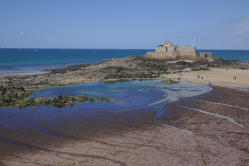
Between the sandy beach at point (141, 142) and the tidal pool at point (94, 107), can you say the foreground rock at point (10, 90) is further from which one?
the sandy beach at point (141, 142)

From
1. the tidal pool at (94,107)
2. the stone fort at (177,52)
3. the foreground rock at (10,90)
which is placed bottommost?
the tidal pool at (94,107)

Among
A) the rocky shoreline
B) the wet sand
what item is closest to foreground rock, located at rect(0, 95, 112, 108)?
the rocky shoreline

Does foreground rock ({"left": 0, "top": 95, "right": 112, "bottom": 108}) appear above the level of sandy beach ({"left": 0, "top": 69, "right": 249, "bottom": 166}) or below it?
above

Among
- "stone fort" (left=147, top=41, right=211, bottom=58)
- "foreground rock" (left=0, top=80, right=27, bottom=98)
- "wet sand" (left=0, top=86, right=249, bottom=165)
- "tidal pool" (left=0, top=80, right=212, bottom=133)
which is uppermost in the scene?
"stone fort" (left=147, top=41, right=211, bottom=58)

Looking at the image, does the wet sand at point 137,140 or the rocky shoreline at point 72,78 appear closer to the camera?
the wet sand at point 137,140

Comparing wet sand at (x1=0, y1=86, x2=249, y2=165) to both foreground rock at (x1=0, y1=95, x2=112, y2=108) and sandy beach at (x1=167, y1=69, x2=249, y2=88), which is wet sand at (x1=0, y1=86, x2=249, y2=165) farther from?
sandy beach at (x1=167, y1=69, x2=249, y2=88)

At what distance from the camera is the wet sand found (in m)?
12.2

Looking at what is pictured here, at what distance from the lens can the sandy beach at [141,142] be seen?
12.2 m

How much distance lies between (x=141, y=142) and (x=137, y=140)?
0.45 m

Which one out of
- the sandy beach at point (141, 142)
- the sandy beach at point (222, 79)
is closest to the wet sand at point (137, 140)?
the sandy beach at point (141, 142)

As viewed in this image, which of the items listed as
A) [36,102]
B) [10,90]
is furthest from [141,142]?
A: [10,90]

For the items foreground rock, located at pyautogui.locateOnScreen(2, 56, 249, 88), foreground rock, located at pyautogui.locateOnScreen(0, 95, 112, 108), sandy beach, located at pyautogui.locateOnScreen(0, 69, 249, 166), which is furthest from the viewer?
foreground rock, located at pyautogui.locateOnScreen(2, 56, 249, 88)

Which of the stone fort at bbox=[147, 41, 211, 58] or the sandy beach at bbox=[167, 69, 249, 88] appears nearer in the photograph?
the sandy beach at bbox=[167, 69, 249, 88]

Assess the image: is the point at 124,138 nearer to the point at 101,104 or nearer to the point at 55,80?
the point at 101,104
